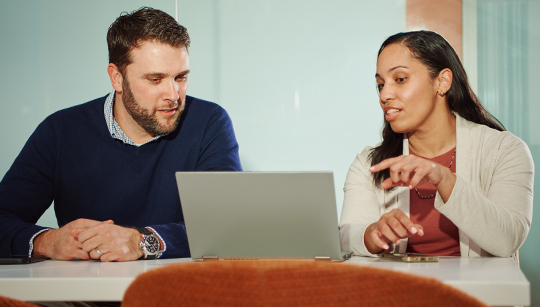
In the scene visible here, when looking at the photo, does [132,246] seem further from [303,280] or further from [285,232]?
[303,280]

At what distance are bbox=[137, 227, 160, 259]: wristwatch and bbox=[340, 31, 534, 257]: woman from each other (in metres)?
0.56

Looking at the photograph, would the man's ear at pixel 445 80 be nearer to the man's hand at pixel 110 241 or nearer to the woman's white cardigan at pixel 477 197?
the woman's white cardigan at pixel 477 197

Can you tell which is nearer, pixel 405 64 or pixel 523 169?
pixel 523 169

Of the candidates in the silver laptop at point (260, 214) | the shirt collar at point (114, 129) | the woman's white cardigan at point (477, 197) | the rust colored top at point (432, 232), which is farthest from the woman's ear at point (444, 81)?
the shirt collar at point (114, 129)

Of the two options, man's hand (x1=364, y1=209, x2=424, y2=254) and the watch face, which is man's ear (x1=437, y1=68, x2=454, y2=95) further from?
the watch face

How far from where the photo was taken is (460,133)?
5.46ft

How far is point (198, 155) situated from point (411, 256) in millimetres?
1002

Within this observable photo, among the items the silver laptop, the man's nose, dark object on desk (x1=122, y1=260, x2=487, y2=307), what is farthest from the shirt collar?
dark object on desk (x1=122, y1=260, x2=487, y2=307)

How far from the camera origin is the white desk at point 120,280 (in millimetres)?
834

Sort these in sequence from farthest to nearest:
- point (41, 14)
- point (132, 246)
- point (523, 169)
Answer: point (41, 14) < point (523, 169) < point (132, 246)

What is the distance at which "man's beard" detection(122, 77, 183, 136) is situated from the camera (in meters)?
1.88

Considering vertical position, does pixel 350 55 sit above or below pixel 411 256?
above

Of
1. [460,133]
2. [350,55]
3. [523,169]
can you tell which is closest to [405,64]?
[460,133]

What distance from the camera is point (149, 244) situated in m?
1.36
